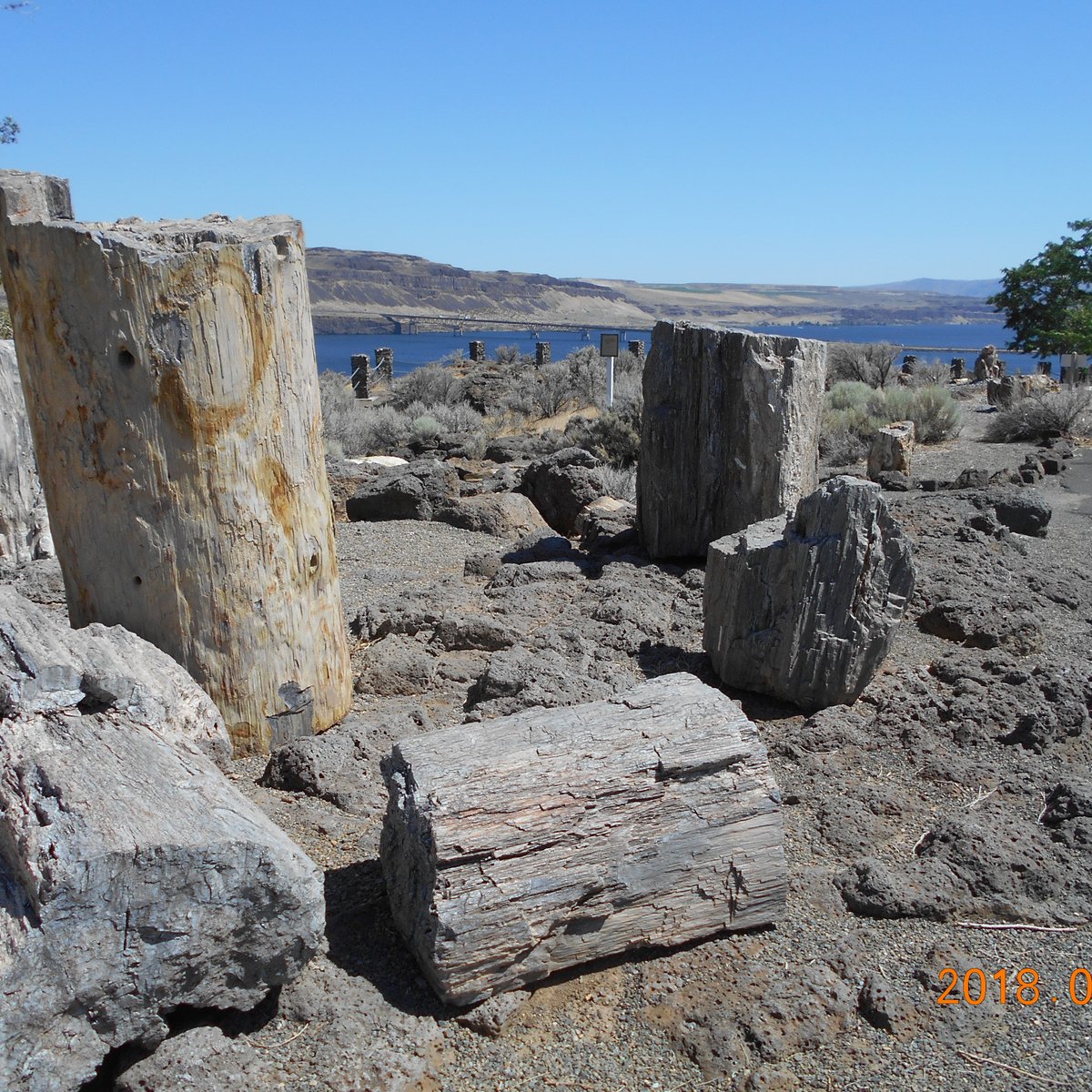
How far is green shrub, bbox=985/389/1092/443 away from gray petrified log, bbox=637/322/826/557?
8.14 m

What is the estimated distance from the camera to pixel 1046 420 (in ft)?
43.1

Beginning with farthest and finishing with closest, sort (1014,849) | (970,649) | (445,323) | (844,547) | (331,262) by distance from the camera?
(331,262) < (445,323) < (970,649) < (844,547) < (1014,849)

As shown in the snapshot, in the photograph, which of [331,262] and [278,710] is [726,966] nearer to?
[278,710]

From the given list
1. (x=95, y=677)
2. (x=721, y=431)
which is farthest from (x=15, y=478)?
(x=721, y=431)

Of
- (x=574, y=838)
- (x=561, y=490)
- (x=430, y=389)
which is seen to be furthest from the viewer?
(x=430, y=389)

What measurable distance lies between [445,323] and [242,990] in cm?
9946

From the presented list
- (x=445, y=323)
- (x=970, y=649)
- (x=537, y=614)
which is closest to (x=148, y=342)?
(x=537, y=614)

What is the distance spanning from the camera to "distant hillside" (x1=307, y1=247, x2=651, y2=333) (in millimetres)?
112438

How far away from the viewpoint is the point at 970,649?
5.06 metres

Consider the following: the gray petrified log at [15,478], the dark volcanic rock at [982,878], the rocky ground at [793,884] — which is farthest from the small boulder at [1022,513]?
the gray petrified log at [15,478]

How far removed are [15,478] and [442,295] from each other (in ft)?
418

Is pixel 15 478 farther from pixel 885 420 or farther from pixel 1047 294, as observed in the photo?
pixel 1047 294

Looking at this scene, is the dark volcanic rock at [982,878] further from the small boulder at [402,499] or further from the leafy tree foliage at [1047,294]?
the leafy tree foliage at [1047,294]

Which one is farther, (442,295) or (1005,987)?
(442,295)
